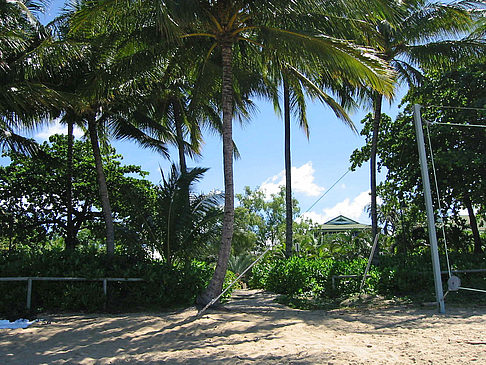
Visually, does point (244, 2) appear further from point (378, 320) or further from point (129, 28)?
point (378, 320)

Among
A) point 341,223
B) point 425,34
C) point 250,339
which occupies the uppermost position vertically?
point 425,34

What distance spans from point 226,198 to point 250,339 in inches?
138

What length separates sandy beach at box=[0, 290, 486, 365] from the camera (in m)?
5.21

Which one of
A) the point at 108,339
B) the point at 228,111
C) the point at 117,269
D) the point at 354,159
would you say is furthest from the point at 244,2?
the point at 354,159

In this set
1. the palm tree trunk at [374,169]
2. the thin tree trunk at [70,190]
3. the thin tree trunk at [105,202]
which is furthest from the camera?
the thin tree trunk at [70,190]

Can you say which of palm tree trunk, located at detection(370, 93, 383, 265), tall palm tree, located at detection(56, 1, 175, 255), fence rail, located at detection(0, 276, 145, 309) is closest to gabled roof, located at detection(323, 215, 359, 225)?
palm tree trunk, located at detection(370, 93, 383, 265)

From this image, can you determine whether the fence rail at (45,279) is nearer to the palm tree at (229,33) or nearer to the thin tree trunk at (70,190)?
the palm tree at (229,33)

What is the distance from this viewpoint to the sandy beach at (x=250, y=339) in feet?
17.1

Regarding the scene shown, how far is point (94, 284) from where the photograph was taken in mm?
8727

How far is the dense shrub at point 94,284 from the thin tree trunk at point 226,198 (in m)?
0.81

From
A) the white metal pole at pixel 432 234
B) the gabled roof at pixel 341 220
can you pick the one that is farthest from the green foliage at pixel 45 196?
the gabled roof at pixel 341 220

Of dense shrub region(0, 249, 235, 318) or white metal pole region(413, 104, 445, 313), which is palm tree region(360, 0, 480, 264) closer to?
white metal pole region(413, 104, 445, 313)

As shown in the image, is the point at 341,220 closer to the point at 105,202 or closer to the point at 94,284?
the point at 105,202

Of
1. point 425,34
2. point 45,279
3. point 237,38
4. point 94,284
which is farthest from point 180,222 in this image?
point 425,34
